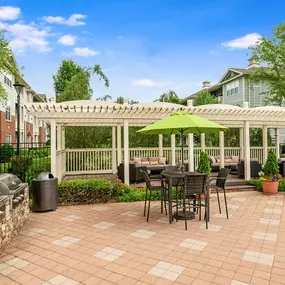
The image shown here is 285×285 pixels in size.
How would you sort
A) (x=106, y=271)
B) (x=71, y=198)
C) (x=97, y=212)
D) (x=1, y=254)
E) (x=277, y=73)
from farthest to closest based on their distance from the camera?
(x=277, y=73), (x=71, y=198), (x=97, y=212), (x=1, y=254), (x=106, y=271)

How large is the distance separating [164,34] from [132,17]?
2.46 meters

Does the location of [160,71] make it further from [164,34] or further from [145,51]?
[164,34]

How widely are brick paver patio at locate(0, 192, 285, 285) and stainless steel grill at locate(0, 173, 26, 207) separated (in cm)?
63

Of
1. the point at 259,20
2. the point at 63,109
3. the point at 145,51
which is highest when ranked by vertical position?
the point at 259,20

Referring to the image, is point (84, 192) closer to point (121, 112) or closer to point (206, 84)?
point (121, 112)

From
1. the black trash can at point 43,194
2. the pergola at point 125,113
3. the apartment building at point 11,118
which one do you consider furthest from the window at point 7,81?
the black trash can at point 43,194

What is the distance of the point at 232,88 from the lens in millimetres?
25078

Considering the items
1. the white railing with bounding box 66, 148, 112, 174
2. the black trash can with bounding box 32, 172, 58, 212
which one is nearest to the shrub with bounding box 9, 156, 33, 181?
the black trash can with bounding box 32, 172, 58, 212

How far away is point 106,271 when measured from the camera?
317cm

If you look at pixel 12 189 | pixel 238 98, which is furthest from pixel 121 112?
pixel 238 98

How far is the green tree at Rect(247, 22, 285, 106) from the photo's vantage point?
1481cm

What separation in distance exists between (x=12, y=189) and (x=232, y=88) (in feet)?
78.8

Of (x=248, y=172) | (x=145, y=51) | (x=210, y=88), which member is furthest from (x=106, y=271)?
(x=210, y=88)

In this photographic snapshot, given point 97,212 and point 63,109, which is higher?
point 63,109
